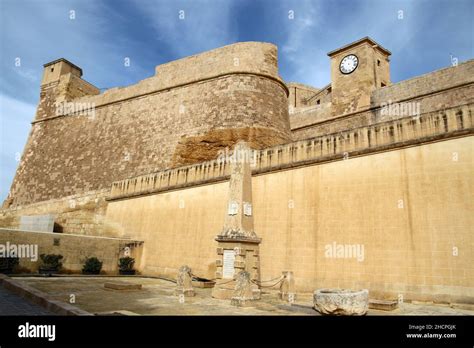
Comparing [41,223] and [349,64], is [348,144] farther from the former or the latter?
[41,223]

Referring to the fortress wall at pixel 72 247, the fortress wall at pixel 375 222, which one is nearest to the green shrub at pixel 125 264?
the fortress wall at pixel 72 247

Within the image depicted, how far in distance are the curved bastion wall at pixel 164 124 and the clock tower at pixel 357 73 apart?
400 cm

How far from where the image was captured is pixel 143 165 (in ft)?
67.5

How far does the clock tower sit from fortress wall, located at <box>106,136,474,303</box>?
11.9m

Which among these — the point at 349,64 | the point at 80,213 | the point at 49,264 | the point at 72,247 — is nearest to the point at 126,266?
the point at 72,247

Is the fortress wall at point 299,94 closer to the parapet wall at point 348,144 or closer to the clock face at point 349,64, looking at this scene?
the clock face at point 349,64

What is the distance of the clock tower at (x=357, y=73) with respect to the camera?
2173 centimetres

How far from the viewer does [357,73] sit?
2241 centimetres

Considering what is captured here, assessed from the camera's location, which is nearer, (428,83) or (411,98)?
(428,83)

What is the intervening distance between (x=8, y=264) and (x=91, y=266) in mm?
3041

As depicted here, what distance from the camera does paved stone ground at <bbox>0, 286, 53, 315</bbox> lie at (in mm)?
5912

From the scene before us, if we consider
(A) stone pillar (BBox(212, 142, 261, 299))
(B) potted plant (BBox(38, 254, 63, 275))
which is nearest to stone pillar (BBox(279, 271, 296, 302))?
(A) stone pillar (BBox(212, 142, 261, 299))

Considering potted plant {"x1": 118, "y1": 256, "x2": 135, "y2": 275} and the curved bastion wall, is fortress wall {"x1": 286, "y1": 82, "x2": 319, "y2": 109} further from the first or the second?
potted plant {"x1": 118, "y1": 256, "x2": 135, "y2": 275}
